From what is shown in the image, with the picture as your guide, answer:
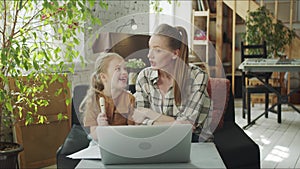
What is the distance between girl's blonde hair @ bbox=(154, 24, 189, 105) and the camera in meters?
2.19

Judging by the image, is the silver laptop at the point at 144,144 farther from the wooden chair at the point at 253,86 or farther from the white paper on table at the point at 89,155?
the wooden chair at the point at 253,86

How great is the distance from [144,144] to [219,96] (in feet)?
4.49

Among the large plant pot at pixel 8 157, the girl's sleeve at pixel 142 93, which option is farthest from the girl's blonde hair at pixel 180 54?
the large plant pot at pixel 8 157

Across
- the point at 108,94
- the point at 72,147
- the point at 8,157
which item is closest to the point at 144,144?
the point at 108,94

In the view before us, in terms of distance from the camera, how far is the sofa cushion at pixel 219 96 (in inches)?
111

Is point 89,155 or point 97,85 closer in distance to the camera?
point 89,155

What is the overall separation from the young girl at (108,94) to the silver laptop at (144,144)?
420mm

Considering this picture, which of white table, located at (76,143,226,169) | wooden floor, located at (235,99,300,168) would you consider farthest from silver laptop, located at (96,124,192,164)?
wooden floor, located at (235,99,300,168)

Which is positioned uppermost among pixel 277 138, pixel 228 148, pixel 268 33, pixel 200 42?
pixel 268 33

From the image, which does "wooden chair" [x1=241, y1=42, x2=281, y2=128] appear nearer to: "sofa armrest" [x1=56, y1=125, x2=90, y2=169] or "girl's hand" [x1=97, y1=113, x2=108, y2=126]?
"sofa armrest" [x1=56, y1=125, x2=90, y2=169]

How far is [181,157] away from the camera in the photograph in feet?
5.44

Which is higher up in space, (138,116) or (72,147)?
(138,116)

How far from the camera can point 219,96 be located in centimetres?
288

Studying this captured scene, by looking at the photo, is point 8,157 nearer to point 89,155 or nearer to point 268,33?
point 89,155
